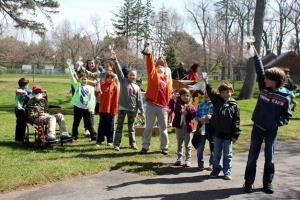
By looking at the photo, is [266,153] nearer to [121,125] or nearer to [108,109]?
[121,125]

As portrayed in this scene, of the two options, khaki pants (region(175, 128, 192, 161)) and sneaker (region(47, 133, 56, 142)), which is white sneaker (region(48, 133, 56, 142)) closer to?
sneaker (region(47, 133, 56, 142))

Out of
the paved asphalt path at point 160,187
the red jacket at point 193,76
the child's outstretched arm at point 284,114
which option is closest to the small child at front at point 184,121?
the paved asphalt path at point 160,187

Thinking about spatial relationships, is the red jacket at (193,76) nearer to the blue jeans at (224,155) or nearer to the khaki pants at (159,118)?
the khaki pants at (159,118)

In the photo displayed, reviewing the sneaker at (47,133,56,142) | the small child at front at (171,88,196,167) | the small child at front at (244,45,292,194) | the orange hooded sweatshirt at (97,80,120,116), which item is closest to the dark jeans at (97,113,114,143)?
the orange hooded sweatshirt at (97,80,120,116)

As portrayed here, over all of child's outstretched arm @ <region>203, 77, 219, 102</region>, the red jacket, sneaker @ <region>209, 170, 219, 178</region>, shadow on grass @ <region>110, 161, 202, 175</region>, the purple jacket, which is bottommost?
shadow on grass @ <region>110, 161, 202, 175</region>

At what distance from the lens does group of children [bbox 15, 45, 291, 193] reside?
670 cm

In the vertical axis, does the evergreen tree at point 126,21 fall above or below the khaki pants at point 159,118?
above

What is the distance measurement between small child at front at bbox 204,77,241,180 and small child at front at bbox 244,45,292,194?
1.98 ft

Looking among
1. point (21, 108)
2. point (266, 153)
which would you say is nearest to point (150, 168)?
point (266, 153)

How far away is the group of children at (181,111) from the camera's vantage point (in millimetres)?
6703

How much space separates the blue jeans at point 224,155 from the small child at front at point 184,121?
92 centimetres

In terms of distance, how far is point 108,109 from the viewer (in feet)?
34.1

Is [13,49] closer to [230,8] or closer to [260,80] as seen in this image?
[230,8]

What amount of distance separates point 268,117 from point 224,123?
915 millimetres
